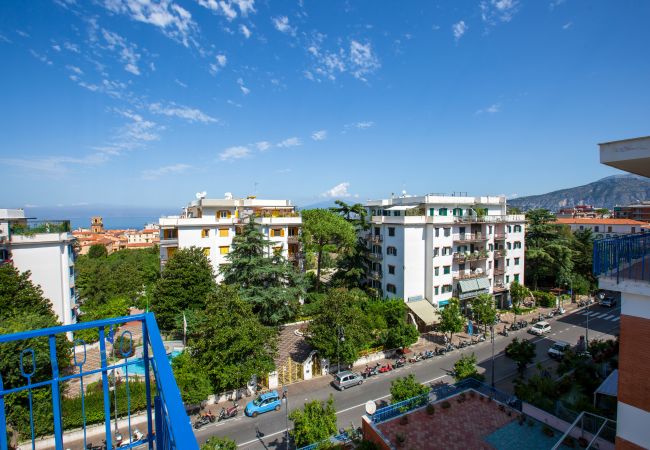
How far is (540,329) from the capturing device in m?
30.3

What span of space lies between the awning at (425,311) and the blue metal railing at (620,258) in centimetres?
2380

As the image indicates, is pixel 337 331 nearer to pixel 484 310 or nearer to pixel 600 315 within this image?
pixel 484 310

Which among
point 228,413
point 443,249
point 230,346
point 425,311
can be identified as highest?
point 443,249

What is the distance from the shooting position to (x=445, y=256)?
32906 millimetres

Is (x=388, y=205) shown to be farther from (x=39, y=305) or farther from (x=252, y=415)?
(x=39, y=305)

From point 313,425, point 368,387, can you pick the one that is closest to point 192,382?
point 313,425

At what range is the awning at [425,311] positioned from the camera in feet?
97.2

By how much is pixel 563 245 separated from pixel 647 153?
4037cm

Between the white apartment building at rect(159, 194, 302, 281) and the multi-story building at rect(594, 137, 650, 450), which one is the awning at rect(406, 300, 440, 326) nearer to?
the white apartment building at rect(159, 194, 302, 281)

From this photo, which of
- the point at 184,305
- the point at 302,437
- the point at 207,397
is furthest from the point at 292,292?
the point at 302,437

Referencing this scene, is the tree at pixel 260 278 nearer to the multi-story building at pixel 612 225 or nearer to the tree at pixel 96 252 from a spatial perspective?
the multi-story building at pixel 612 225

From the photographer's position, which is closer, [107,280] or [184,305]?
[184,305]

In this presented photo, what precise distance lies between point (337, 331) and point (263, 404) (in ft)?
19.6

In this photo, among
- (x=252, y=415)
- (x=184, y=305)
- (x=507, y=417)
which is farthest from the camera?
(x=184, y=305)
